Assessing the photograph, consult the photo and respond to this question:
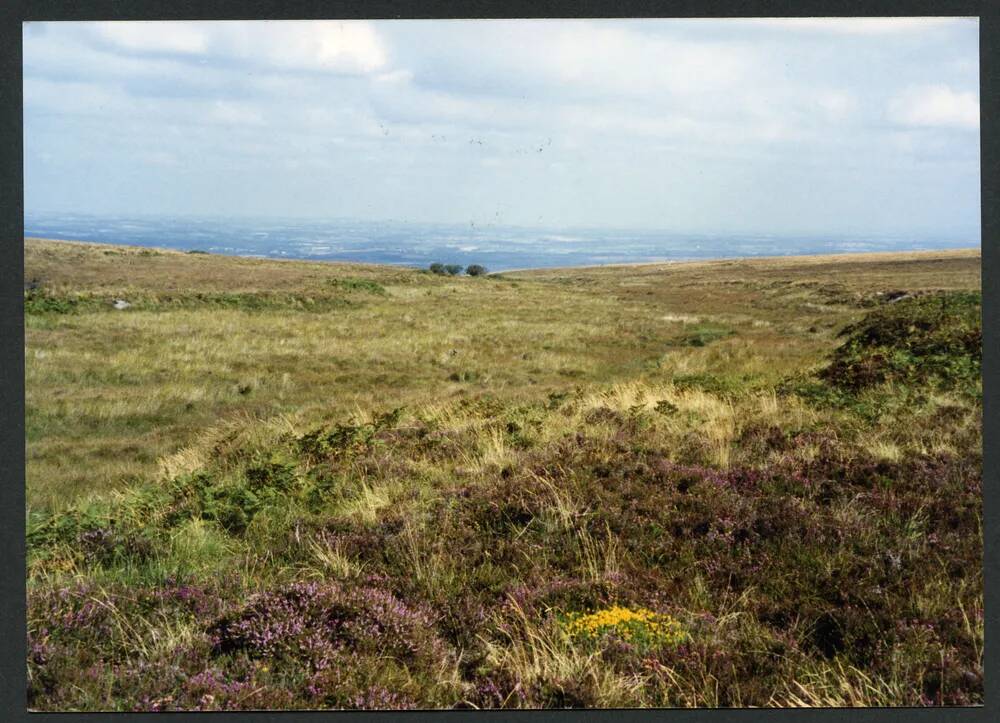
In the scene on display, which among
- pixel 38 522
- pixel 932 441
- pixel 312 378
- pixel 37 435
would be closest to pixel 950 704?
pixel 932 441

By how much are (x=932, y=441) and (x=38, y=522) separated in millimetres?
7990

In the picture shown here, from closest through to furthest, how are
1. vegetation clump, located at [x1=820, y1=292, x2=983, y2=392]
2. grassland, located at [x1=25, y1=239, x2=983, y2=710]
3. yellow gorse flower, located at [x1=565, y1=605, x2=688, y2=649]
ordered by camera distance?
grassland, located at [x1=25, y1=239, x2=983, y2=710] < yellow gorse flower, located at [x1=565, y1=605, x2=688, y2=649] < vegetation clump, located at [x1=820, y1=292, x2=983, y2=392]

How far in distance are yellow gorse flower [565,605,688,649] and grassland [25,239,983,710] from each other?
0.8 inches

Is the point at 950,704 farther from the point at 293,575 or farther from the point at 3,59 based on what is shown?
the point at 3,59

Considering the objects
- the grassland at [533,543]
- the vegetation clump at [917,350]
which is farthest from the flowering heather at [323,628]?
the vegetation clump at [917,350]

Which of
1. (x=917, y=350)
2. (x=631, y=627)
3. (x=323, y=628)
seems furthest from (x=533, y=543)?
(x=917, y=350)

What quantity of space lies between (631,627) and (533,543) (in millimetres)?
1126

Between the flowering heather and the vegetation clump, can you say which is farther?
the vegetation clump

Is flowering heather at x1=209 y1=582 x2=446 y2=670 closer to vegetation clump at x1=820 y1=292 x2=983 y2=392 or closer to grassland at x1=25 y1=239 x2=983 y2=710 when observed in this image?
grassland at x1=25 y1=239 x2=983 y2=710

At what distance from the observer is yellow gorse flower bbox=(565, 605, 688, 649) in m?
4.86

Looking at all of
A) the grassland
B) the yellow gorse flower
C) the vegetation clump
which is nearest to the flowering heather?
the grassland

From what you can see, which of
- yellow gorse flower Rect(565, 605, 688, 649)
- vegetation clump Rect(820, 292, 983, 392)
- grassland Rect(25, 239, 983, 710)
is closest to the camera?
grassland Rect(25, 239, 983, 710)

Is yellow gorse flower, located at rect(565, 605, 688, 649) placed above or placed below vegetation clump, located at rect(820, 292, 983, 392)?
below

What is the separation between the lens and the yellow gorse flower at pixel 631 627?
4859 mm
